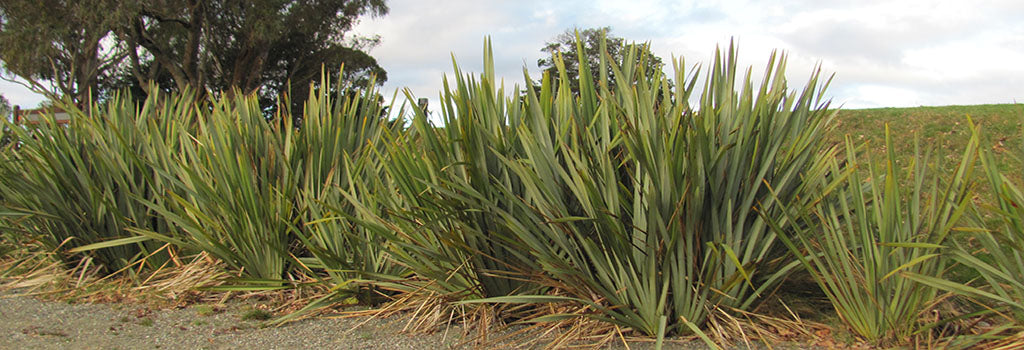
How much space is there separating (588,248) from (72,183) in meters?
4.25

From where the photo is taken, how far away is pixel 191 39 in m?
26.1

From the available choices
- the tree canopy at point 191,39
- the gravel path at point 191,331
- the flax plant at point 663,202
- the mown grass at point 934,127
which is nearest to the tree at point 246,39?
the tree canopy at point 191,39

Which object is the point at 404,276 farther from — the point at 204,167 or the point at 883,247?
the point at 883,247

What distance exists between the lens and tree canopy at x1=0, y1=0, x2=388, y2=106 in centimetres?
2362

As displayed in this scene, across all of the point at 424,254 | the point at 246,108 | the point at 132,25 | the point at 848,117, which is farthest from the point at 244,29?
the point at 424,254

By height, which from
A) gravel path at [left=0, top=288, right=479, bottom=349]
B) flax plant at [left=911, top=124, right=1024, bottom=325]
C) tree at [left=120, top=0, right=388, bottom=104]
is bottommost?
gravel path at [left=0, top=288, right=479, bottom=349]

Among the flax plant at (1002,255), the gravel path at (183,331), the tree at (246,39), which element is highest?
the tree at (246,39)

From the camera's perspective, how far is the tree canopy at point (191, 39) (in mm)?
23625

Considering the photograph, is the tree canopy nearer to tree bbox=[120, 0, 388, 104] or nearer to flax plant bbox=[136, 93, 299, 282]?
tree bbox=[120, 0, 388, 104]

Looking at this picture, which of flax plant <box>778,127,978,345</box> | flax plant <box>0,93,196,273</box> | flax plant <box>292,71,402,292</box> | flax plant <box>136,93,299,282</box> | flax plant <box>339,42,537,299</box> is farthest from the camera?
flax plant <box>0,93,196,273</box>

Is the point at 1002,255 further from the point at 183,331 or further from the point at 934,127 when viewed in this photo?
the point at 934,127

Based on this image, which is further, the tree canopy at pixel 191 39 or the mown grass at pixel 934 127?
the tree canopy at pixel 191 39

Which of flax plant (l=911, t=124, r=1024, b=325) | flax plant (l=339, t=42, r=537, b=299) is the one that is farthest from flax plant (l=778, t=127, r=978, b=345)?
flax plant (l=339, t=42, r=537, b=299)

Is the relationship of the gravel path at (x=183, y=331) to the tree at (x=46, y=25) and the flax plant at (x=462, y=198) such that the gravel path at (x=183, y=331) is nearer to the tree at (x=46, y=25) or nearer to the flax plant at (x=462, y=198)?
the flax plant at (x=462, y=198)
